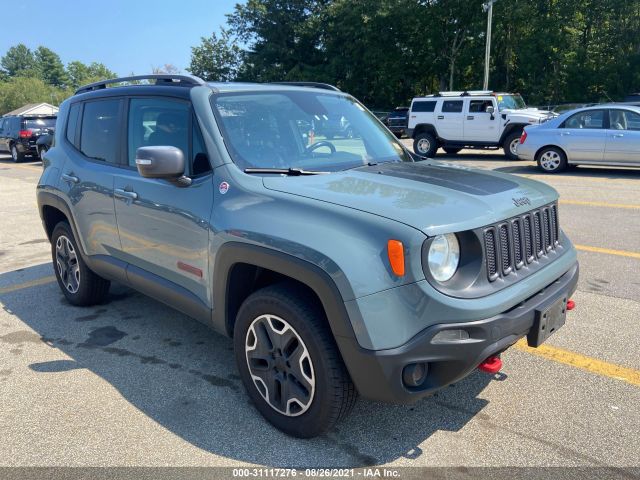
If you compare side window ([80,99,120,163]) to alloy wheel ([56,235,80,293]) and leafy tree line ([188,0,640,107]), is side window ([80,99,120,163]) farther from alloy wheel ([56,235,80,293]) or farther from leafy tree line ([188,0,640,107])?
leafy tree line ([188,0,640,107])

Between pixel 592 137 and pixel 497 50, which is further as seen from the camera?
pixel 497 50

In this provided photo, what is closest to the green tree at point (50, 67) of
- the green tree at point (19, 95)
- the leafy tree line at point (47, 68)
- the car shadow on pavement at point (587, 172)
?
the leafy tree line at point (47, 68)

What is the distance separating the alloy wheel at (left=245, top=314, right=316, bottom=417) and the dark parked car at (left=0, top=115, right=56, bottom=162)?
20740 mm

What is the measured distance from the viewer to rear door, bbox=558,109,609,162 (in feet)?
39.2

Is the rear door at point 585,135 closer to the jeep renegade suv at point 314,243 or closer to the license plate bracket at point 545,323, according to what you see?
the jeep renegade suv at point 314,243

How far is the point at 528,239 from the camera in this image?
292cm

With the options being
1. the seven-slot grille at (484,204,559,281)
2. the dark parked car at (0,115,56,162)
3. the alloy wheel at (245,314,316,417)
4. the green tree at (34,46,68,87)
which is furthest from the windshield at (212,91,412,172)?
the green tree at (34,46,68,87)

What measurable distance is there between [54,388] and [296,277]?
6.49 feet

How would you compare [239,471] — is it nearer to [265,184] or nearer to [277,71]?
[265,184]

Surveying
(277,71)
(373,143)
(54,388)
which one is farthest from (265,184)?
(277,71)

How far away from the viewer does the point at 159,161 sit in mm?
3043

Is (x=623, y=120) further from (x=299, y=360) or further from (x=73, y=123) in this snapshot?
(x=299, y=360)

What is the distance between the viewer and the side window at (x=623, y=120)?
11.6 metres

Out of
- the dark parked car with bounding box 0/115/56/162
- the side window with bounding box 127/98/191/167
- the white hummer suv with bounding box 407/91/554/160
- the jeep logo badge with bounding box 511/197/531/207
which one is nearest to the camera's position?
the jeep logo badge with bounding box 511/197/531/207
